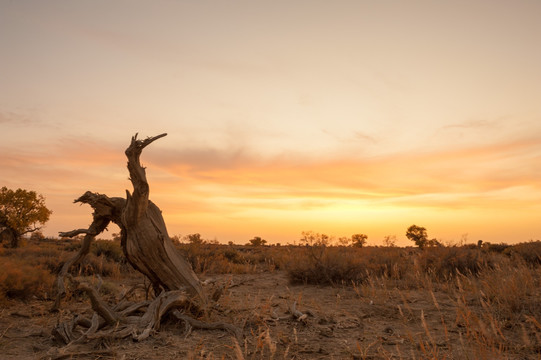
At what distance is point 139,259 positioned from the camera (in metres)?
5.80

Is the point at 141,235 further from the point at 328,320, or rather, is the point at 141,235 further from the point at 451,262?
the point at 451,262

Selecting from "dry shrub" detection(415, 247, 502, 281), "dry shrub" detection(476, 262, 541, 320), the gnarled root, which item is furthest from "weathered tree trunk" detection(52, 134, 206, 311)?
"dry shrub" detection(415, 247, 502, 281)

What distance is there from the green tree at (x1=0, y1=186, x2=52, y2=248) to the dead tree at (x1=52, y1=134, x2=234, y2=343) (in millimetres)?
23599

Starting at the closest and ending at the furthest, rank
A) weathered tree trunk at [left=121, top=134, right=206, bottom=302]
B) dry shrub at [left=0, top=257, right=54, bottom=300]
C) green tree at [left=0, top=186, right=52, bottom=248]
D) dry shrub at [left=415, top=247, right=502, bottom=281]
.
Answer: weathered tree trunk at [left=121, top=134, right=206, bottom=302] → dry shrub at [left=0, top=257, right=54, bottom=300] → dry shrub at [left=415, top=247, right=502, bottom=281] → green tree at [left=0, top=186, right=52, bottom=248]

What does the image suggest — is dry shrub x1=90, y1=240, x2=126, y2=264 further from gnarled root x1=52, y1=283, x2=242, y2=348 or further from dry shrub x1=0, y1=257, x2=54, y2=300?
gnarled root x1=52, y1=283, x2=242, y2=348

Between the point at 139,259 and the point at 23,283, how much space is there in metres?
4.20

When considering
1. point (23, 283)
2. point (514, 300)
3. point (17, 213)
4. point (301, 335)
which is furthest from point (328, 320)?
point (17, 213)

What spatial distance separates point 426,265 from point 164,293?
9.05 m

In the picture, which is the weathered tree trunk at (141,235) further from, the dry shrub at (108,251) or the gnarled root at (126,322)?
the dry shrub at (108,251)

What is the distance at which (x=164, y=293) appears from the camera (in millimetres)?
5668

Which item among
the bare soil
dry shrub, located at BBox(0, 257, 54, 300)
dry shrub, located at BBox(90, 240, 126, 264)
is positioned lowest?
the bare soil

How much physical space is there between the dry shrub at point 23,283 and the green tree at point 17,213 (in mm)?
19415

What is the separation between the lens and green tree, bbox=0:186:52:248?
24984 mm

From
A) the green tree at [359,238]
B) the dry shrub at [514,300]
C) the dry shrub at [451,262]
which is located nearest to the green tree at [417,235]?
the green tree at [359,238]
